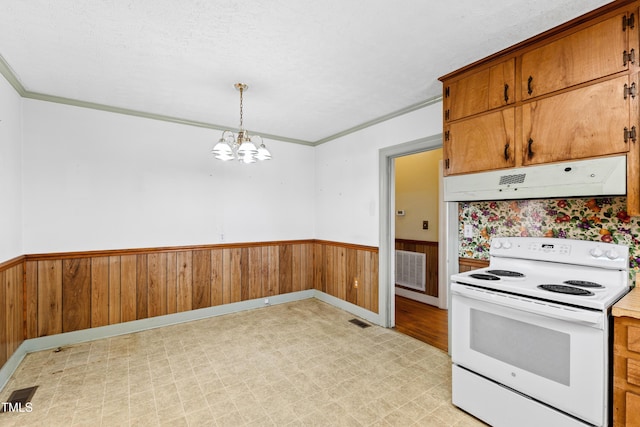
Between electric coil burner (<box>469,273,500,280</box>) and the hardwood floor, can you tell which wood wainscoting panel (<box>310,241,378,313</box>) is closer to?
the hardwood floor

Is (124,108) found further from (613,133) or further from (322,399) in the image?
(613,133)

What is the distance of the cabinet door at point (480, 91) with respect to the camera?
216 centimetres

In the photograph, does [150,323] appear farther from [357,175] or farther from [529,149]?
[529,149]

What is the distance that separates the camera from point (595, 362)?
1.54 meters

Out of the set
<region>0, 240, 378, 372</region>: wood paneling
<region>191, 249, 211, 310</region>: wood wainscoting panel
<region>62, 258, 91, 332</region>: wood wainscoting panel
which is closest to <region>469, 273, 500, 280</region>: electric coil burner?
<region>0, 240, 378, 372</region>: wood paneling

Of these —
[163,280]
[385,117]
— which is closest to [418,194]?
[385,117]

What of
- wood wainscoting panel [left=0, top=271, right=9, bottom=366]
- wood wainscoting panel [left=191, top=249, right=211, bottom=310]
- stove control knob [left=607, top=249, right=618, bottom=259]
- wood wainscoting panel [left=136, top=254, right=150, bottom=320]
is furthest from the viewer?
wood wainscoting panel [left=191, top=249, right=211, bottom=310]

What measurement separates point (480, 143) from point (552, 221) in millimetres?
782

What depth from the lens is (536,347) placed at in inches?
69.4

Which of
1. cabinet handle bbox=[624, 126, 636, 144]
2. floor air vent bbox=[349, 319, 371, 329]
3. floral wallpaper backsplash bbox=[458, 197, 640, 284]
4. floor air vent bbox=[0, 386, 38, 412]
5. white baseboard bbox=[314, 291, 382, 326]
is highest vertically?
→ cabinet handle bbox=[624, 126, 636, 144]

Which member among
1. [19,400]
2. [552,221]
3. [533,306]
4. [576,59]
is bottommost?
[19,400]

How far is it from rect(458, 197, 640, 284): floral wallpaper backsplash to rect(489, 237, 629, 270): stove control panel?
73 millimetres

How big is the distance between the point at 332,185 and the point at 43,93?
135 inches

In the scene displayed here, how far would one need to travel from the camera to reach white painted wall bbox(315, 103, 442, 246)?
3338mm
